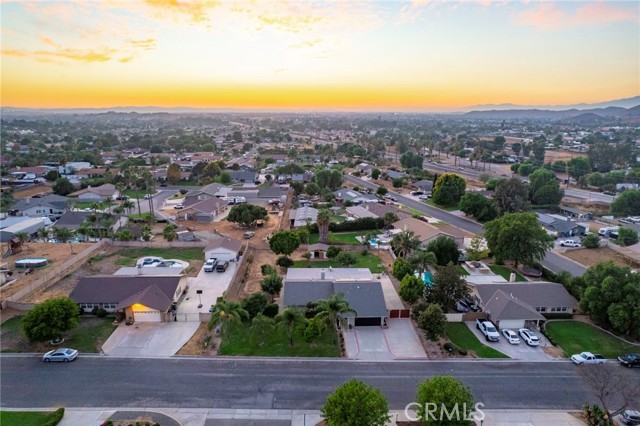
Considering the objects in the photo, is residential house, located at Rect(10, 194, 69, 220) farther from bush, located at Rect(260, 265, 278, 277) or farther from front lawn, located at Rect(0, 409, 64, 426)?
front lawn, located at Rect(0, 409, 64, 426)

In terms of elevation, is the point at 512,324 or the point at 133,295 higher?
the point at 133,295

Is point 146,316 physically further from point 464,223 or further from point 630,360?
point 464,223

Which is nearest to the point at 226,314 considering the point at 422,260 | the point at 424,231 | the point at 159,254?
the point at 422,260

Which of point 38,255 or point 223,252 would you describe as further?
point 38,255

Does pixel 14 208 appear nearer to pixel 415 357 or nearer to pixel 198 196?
pixel 198 196

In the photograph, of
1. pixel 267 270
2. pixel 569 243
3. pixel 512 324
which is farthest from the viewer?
pixel 569 243

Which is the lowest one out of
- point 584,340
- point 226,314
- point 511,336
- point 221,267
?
point 584,340

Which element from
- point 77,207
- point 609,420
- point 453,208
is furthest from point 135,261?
point 453,208
